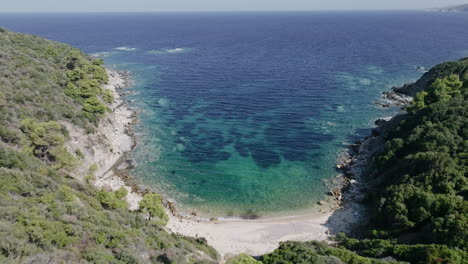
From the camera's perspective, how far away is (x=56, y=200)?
2922 centimetres

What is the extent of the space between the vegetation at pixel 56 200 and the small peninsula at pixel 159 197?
134mm

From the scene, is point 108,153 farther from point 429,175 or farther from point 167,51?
point 167,51

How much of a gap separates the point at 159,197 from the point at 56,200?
44.2ft

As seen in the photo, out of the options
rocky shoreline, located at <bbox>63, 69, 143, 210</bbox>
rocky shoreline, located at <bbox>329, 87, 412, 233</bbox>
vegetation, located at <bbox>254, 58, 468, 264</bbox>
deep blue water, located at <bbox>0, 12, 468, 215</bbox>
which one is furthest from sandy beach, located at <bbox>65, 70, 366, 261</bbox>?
vegetation, located at <bbox>254, 58, 468, 264</bbox>

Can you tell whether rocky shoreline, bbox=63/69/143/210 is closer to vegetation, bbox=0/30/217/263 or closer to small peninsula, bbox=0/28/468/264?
small peninsula, bbox=0/28/468/264

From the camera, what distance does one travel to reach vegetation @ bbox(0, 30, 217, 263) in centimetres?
2264

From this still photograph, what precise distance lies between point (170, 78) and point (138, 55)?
51285mm

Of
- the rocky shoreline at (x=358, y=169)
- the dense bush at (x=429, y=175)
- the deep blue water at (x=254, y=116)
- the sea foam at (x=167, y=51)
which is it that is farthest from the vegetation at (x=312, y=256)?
the sea foam at (x=167, y=51)

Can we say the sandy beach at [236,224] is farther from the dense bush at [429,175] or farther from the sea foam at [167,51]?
the sea foam at [167,51]

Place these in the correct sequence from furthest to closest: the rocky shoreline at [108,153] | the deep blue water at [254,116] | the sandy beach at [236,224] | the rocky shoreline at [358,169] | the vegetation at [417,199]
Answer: the deep blue water at [254,116]
the rocky shoreline at [108,153]
the rocky shoreline at [358,169]
the sandy beach at [236,224]
the vegetation at [417,199]

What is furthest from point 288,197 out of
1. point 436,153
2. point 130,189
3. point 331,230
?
point 130,189

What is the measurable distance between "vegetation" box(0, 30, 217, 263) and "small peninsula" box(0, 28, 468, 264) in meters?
0.13

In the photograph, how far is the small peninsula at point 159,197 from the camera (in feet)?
81.8

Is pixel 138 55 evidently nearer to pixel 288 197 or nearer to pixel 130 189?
pixel 130 189
